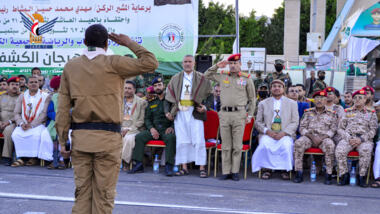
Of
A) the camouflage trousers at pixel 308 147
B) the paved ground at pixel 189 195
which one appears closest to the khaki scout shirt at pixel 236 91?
the camouflage trousers at pixel 308 147

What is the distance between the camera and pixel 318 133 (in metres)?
8.84

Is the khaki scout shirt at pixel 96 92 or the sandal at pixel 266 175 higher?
the khaki scout shirt at pixel 96 92

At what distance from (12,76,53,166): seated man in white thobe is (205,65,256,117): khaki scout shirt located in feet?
11.2

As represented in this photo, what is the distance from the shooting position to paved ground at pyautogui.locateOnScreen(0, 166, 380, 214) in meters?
6.15

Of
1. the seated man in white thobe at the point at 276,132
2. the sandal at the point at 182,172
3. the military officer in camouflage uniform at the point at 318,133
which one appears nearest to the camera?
the military officer in camouflage uniform at the point at 318,133

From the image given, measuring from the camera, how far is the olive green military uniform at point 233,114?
8625 mm

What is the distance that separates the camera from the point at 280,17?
52750 mm

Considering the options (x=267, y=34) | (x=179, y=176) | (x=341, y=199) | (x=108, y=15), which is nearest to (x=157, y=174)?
(x=179, y=176)

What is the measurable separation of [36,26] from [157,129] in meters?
5.75

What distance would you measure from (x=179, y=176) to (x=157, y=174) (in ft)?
1.37

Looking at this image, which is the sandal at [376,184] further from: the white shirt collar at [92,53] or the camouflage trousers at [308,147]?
the white shirt collar at [92,53]

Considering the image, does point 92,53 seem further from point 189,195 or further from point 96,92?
point 189,195

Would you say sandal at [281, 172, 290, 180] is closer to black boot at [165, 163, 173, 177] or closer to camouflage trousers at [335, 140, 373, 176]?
camouflage trousers at [335, 140, 373, 176]

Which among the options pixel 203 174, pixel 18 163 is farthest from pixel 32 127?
pixel 203 174
